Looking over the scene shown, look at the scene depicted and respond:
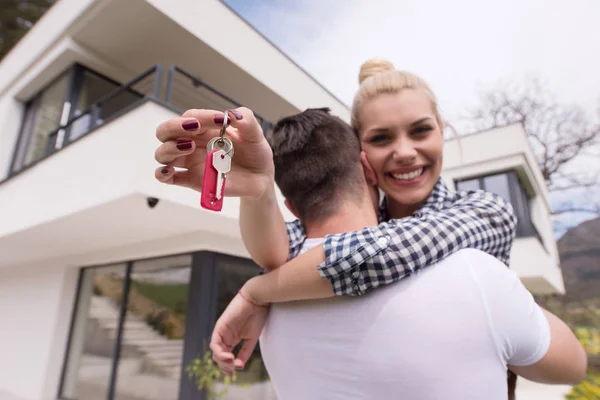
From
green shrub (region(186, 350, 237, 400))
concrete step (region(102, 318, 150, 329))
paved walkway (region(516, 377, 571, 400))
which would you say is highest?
concrete step (region(102, 318, 150, 329))

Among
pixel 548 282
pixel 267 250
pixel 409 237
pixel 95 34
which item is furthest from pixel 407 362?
pixel 548 282

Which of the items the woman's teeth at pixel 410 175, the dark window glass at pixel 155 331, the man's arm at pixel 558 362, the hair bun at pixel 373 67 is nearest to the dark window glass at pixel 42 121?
the dark window glass at pixel 155 331

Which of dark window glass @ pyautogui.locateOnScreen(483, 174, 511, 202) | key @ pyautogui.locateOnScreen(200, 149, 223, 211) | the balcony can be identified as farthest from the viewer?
dark window glass @ pyautogui.locateOnScreen(483, 174, 511, 202)

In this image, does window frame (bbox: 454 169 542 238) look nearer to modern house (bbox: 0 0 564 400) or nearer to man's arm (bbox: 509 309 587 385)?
modern house (bbox: 0 0 564 400)

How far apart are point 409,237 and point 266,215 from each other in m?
0.28

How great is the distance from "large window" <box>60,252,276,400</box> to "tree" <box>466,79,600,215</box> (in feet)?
20.7

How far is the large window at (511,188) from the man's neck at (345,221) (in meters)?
9.20

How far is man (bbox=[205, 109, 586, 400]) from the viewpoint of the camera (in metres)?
0.64

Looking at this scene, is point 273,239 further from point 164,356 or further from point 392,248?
point 164,356

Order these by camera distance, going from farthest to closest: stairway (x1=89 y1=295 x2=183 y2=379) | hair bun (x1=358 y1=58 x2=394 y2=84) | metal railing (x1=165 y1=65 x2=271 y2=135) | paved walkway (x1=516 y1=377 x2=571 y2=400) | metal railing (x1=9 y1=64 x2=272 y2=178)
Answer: paved walkway (x1=516 y1=377 x2=571 y2=400), metal railing (x1=165 y1=65 x2=271 y2=135), metal railing (x1=9 y1=64 x2=272 y2=178), stairway (x1=89 y1=295 x2=183 y2=379), hair bun (x1=358 y1=58 x2=394 y2=84)

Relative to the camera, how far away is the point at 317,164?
84 centimetres

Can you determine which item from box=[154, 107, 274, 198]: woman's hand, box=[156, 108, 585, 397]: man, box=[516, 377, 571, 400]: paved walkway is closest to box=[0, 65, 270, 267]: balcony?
box=[156, 108, 585, 397]: man

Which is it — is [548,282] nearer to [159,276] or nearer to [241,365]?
[159,276]

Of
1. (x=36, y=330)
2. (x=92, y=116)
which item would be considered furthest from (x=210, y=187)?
(x=36, y=330)
